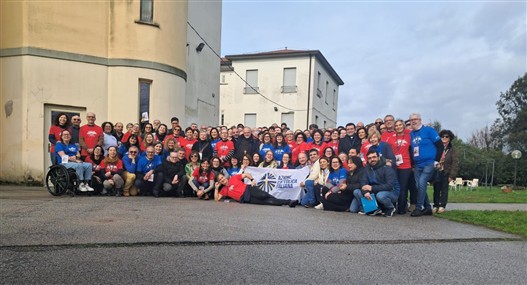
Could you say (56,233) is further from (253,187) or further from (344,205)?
(344,205)

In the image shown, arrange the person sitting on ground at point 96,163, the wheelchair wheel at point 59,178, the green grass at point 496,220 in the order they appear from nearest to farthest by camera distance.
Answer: the green grass at point 496,220, the wheelchair wheel at point 59,178, the person sitting on ground at point 96,163

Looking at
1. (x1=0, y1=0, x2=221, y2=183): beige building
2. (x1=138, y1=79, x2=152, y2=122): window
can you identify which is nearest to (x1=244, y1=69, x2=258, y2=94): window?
(x1=0, y1=0, x2=221, y2=183): beige building

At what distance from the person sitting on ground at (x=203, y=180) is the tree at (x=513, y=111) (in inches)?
2116

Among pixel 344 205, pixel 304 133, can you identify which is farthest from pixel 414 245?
pixel 304 133

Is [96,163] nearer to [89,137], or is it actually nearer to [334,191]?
[89,137]

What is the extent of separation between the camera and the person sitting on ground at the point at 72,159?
9.66 m

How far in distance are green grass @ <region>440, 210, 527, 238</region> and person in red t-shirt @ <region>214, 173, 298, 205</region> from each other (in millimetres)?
3697

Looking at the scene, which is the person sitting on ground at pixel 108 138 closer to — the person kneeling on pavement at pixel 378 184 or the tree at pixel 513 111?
the person kneeling on pavement at pixel 378 184

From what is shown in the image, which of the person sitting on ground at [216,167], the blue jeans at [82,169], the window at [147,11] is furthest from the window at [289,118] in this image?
the blue jeans at [82,169]

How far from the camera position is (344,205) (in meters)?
8.94

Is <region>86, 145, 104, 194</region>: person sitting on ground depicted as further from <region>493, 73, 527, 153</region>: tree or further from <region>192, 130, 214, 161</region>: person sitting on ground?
<region>493, 73, 527, 153</region>: tree

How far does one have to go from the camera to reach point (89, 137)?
33.8ft

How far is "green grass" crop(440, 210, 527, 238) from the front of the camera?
286 inches

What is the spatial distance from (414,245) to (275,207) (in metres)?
4.13
